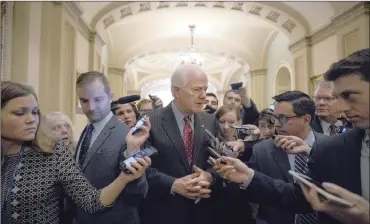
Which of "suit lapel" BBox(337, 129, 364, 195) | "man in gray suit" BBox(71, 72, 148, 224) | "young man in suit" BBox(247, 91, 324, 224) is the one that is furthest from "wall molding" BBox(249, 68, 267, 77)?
"suit lapel" BBox(337, 129, 364, 195)

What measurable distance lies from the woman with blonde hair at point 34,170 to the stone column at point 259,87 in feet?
37.6

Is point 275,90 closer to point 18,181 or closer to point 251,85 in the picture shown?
point 251,85

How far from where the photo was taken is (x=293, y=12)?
8.57 meters

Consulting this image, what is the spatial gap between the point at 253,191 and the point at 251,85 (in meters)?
11.8

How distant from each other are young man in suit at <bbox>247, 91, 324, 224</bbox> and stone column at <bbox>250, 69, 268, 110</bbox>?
10.7m

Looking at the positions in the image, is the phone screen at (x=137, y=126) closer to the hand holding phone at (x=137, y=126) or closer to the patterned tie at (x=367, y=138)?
the hand holding phone at (x=137, y=126)

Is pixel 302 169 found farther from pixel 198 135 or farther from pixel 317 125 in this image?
pixel 317 125

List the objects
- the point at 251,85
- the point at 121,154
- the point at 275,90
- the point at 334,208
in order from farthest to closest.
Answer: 1. the point at 251,85
2. the point at 275,90
3. the point at 121,154
4. the point at 334,208

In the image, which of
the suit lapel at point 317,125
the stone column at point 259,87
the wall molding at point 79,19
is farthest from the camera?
the stone column at point 259,87

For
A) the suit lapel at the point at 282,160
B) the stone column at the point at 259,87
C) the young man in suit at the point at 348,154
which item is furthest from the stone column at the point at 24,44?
the stone column at the point at 259,87

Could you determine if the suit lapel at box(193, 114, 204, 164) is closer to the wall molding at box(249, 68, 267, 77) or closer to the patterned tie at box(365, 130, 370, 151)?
the patterned tie at box(365, 130, 370, 151)

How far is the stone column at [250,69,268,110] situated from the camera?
1266cm

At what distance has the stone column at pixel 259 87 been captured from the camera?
12.7 metres

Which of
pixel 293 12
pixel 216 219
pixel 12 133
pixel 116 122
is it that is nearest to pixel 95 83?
pixel 116 122
